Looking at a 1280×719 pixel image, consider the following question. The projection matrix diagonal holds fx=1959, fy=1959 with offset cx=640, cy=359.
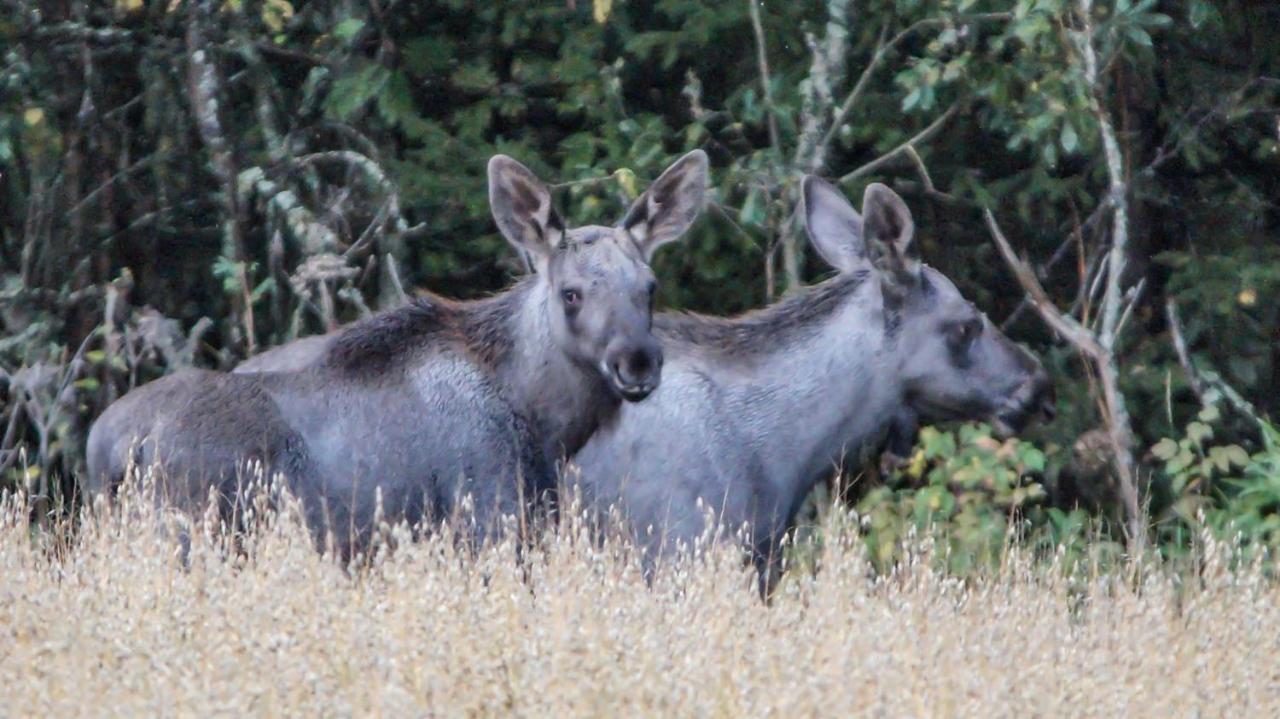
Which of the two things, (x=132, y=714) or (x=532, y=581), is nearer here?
(x=132, y=714)

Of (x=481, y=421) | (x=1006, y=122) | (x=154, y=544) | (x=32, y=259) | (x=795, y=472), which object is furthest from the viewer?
(x=32, y=259)

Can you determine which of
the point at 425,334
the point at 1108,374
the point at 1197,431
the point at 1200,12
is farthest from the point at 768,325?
the point at 1200,12

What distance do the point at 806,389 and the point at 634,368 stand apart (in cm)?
123

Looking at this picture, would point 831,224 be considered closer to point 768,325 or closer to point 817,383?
point 768,325

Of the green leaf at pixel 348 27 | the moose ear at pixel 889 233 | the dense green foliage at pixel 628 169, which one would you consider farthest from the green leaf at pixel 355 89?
the moose ear at pixel 889 233

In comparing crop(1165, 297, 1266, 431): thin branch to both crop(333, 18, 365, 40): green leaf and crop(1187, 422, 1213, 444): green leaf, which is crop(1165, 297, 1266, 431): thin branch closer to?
crop(1187, 422, 1213, 444): green leaf

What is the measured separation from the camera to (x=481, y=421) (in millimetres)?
8016

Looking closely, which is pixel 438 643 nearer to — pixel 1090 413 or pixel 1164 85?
pixel 1090 413

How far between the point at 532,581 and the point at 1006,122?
498 cm

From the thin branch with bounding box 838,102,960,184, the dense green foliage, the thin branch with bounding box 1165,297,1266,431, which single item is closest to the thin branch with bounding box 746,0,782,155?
the dense green foliage

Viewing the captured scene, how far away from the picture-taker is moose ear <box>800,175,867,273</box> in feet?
30.0

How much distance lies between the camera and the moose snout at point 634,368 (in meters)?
7.74

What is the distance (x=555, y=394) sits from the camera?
26.7ft

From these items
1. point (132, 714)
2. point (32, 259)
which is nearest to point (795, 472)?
point (132, 714)
